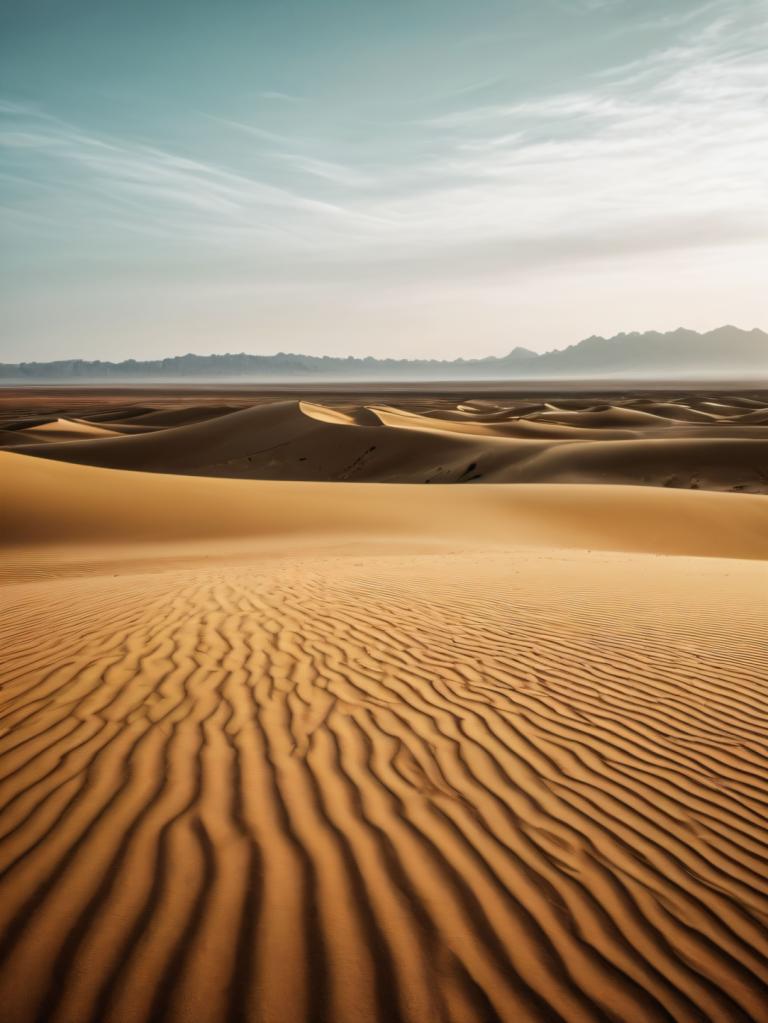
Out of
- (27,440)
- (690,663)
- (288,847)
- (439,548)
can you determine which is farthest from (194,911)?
(27,440)

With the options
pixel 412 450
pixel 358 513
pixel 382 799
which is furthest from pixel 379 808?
pixel 412 450

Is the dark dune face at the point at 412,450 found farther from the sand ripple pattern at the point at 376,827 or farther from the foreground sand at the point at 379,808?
the sand ripple pattern at the point at 376,827

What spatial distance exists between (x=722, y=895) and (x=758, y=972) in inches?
15.0

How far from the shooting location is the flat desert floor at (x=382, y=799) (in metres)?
2.26

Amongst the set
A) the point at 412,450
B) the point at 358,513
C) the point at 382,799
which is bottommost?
the point at 412,450

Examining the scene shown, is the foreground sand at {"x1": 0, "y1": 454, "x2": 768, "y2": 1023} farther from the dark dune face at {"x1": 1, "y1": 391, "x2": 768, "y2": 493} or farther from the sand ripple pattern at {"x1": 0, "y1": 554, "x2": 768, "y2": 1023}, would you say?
the dark dune face at {"x1": 1, "y1": 391, "x2": 768, "y2": 493}

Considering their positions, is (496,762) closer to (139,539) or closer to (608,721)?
(608,721)

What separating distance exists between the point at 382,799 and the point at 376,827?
250 mm

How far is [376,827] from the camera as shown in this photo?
3051mm

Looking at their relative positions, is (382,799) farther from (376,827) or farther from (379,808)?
(376,827)

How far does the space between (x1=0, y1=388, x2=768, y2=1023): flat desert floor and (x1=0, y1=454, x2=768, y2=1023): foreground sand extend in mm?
14

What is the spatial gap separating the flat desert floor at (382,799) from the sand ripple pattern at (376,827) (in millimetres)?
13

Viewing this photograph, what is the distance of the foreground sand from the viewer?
2.25 meters

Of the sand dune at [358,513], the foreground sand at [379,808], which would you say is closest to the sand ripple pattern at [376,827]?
the foreground sand at [379,808]
